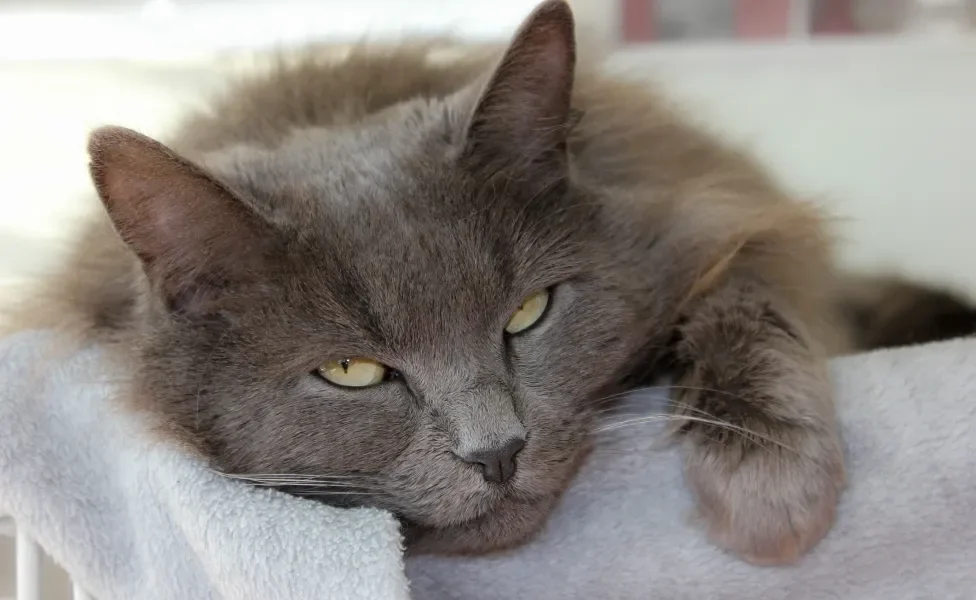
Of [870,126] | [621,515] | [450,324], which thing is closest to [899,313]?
[870,126]

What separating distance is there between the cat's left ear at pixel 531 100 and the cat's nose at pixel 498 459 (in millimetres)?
333

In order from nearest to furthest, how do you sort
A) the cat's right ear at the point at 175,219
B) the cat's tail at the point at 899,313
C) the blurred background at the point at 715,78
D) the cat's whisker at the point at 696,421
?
the cat's right ear at the point at 175,219 < the cat's whisker at the point at 696,421 < the cat's tail at the point at 899,313 < the blurred background at the point at 715,78

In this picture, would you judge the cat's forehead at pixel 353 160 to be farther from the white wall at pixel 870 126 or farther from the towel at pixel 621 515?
the white wall at pixel 870 126

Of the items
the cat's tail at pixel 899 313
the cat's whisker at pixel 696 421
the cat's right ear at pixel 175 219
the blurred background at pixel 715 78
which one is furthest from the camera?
the blurred background at pixel 715 78

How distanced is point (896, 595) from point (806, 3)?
4.24 feet

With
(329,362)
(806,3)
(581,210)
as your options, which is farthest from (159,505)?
(806,3)

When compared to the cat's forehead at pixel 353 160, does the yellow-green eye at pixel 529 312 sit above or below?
below

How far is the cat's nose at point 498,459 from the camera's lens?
0.86 meters

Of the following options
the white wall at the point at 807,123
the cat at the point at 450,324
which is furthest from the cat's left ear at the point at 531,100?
the white wall at the point at 807,123

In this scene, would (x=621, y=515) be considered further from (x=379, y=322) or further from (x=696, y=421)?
(x=379, y=322)

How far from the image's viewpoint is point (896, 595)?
987 millimetres

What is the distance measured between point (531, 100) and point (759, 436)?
45 cm

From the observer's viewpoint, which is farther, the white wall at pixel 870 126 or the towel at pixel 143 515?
the white wall at pixel 870 126

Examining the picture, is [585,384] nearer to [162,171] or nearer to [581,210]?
[581,210]
